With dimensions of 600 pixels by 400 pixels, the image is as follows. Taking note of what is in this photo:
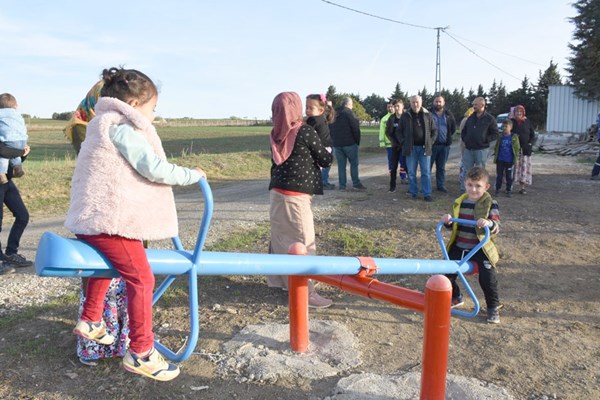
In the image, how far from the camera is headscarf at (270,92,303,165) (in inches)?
152

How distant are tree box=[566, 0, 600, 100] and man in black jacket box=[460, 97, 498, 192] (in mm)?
18599

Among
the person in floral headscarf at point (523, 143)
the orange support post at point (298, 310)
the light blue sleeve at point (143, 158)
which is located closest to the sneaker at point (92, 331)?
the light blue sleeve at point (143, 158)

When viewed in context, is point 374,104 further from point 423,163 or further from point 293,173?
point 293,173

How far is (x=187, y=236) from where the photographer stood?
20.7 feet

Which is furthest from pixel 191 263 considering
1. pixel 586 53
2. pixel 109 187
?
pixel 586 53

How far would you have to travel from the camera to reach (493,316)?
3.77 metres

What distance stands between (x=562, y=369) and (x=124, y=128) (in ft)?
9.37

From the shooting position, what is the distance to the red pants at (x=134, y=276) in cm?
212

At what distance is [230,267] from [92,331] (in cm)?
97

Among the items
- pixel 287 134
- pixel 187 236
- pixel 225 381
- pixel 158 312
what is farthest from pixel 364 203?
pixel 225 381

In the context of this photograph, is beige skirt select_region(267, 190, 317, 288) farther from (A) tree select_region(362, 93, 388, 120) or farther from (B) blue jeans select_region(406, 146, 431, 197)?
(A) tree select_region(362, 93, 388, 120)

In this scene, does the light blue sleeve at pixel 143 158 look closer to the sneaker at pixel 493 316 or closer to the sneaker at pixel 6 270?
the sneaker at pixel 493 316

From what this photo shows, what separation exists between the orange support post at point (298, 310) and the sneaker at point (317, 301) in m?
0.82

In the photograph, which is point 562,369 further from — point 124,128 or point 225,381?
point 124,128
